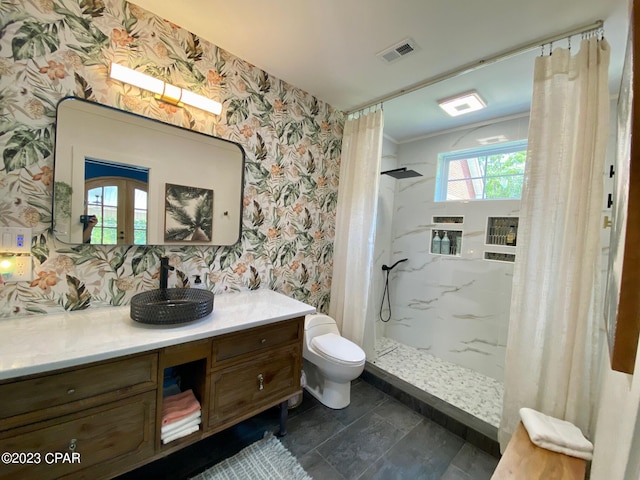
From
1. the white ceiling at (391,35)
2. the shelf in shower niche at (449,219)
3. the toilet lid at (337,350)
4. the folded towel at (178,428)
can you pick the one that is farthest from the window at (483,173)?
the folded towel at (178,428)

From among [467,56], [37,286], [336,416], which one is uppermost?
[467,56]

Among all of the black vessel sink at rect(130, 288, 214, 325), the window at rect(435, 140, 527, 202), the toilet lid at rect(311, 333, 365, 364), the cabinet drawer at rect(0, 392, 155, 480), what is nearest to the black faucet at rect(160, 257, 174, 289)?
the black vessel sink at rect(130, 288, 214, 325)

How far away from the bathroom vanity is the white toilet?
36 cm

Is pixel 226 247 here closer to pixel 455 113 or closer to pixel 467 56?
pixel 467 56

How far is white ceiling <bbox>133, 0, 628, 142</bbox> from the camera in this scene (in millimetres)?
1324

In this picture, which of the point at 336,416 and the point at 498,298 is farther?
the point at 498,298

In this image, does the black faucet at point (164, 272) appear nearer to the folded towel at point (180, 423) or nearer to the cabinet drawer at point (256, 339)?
the cabinet drawer at point (256, 339)

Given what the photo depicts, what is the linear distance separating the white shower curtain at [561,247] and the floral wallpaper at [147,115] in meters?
1.59

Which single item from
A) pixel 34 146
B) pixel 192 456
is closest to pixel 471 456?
pixel 192 456

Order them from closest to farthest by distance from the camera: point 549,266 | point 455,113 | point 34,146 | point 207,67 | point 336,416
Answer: point 34,146, point 549,266, point 207,67, point 336,416, point 455,113

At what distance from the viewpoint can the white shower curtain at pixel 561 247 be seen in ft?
4.30

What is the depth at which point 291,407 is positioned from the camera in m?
1.91

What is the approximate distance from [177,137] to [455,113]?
2.33 metres

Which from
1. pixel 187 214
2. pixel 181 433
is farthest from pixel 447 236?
pixel 181 433
